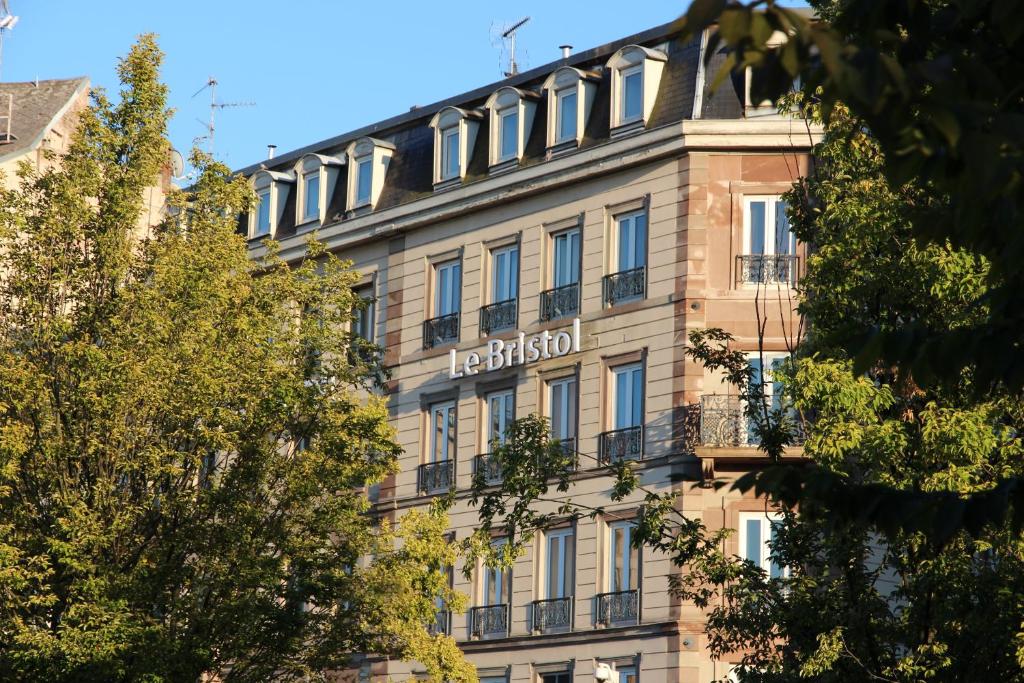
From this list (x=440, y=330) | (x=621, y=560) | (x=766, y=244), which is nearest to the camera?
(x=621, y=560)

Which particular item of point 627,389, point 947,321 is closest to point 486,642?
point 627,389

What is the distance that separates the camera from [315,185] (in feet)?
156

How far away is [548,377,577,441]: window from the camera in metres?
39.9

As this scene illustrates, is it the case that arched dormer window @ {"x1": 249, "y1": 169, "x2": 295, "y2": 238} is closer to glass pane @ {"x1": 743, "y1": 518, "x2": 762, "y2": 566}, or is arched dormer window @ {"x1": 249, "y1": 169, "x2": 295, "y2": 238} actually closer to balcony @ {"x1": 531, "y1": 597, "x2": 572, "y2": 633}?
balcony @ {"x1": 531, "y1": 597, "x2": 572, "y2": 633}

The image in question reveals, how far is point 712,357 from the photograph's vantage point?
70.0 feet

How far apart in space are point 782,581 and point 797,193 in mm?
4882

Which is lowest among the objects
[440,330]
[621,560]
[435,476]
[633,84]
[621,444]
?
[621,560]

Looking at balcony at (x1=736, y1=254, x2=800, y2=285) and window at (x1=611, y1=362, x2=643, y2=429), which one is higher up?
balcony at (x1=736, y1=254, x2=800, y2=285)

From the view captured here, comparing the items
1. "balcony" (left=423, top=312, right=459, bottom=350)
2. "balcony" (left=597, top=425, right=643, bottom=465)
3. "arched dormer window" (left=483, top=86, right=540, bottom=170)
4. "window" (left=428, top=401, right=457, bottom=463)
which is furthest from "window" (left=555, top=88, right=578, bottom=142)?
"balcony" (left=597, top=425, right=643, bottom=465)

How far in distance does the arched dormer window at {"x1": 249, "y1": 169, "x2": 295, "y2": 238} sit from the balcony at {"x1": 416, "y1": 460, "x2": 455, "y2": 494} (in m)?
9.19

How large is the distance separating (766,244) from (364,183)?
12347mm

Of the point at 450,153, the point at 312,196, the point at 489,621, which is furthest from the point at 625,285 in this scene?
the point at 312,196

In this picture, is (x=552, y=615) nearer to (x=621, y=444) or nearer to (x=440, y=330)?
(x=621, y=444)

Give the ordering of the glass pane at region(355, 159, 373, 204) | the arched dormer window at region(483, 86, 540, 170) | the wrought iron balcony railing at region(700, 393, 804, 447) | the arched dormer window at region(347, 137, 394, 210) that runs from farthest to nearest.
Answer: the glass pane at region(355, 159, 373, 204), the arched dormer window at region(347, 137, 394, 210), the arched dormer window at region(483, 86, 540, 170), the wrought iron balcony railing at region(700, 393, 804, 447)
